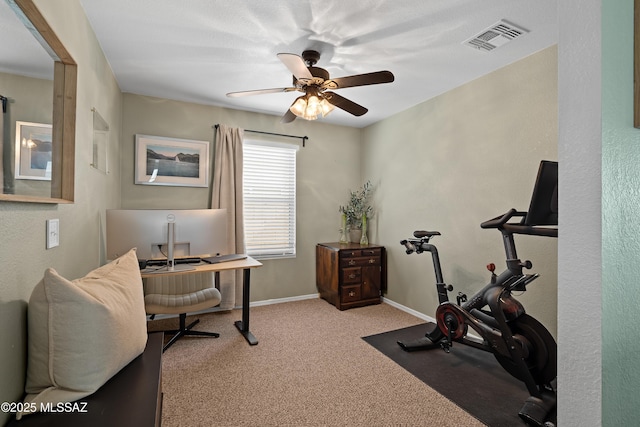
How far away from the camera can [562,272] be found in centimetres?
99

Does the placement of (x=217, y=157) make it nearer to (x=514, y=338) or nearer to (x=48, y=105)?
(x=48, y=105)

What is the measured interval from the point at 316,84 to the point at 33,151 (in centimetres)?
181

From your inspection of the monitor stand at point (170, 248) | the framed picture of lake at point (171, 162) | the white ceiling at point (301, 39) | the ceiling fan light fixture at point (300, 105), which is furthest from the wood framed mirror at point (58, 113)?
the framed picture of lake at point (171, 162)

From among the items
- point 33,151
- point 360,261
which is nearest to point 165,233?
point 33,151

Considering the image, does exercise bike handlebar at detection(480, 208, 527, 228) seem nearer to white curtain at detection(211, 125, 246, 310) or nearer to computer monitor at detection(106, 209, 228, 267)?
computer monitor at detection(106, 209, 228, 267)

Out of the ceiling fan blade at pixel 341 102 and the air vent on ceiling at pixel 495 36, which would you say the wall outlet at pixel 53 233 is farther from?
the air vent on ceiling at pixel 495 36

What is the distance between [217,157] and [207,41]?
5.16 feet

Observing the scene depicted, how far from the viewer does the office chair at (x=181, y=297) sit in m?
2.71

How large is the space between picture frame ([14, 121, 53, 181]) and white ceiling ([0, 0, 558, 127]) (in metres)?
1.20

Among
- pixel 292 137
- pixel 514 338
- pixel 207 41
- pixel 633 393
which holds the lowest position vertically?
pixel 514 338

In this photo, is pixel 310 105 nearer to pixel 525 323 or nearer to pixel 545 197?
pixel 545 197

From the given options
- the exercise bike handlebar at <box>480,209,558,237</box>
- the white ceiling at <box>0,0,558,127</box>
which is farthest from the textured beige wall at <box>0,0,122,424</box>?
the exercise bike handlebar at <box>480,209,558,237</box>

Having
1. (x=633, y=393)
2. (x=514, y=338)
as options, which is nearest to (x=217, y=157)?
(x=514, y=338)

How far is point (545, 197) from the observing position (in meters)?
1.75
